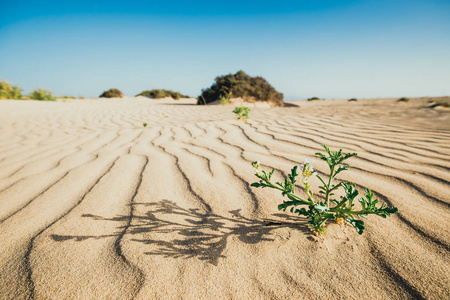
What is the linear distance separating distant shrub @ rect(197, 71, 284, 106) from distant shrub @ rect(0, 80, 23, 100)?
8.33 metres

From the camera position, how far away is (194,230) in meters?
0.98

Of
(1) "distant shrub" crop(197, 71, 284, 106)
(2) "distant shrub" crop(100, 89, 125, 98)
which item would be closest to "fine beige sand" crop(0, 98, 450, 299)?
(1) "distant shrub" crop(197, 71, 284, 106)

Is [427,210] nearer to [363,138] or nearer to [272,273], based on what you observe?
[272,273]

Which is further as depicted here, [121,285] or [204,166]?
[204,166]

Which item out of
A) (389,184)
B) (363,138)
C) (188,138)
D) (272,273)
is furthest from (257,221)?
(363,138)

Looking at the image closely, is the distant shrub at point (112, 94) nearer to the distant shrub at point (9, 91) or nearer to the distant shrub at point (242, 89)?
the distant shrub at point (9, 91)

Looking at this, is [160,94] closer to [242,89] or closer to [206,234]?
[242,89]

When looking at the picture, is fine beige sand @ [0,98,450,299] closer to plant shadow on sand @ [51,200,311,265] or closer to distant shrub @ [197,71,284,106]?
plant shadow on sand @ [51,200,311,265]

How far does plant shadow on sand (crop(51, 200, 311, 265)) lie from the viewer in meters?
0.87

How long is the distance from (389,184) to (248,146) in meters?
1.23

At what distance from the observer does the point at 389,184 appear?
130cm

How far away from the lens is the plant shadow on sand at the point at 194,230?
87cm

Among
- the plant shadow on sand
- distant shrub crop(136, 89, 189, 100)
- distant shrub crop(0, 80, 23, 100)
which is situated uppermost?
distant shrub crop(0, 80, 23, 100)

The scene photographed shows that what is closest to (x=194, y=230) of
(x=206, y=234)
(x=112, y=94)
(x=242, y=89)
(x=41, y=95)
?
(x=206, y=234)
